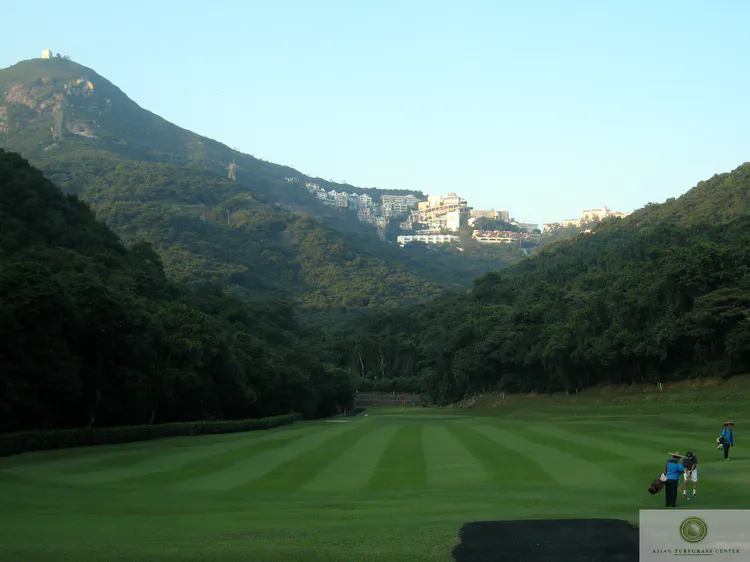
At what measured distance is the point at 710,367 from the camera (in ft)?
213

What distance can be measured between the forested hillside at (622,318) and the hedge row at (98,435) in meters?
35.5

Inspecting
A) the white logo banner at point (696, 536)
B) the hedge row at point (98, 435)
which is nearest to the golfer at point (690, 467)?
the white logo banner at point (696, 536)

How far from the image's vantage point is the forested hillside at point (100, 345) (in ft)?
127

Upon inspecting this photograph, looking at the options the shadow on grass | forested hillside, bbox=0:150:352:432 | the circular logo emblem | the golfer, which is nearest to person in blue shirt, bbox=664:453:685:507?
the golfer

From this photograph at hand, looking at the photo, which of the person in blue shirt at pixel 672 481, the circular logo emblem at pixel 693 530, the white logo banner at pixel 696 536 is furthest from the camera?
the person in blue shirt at pixel 672 481

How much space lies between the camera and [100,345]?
46.7 metres

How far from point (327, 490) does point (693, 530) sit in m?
13.8

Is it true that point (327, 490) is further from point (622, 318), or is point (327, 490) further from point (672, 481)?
point (622, 318)

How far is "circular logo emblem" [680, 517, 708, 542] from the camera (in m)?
13.2

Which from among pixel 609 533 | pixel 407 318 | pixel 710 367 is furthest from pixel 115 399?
pixel 407 318

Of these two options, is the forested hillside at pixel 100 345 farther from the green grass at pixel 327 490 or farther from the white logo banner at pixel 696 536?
the white logo banner at pixel 696 536

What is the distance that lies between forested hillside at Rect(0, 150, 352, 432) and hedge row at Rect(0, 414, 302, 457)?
253 centimetres

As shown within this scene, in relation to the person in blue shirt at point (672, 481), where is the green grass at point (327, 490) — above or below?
below

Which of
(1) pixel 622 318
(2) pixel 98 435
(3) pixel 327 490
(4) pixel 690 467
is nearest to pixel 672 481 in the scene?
(4) pixel 690 467
